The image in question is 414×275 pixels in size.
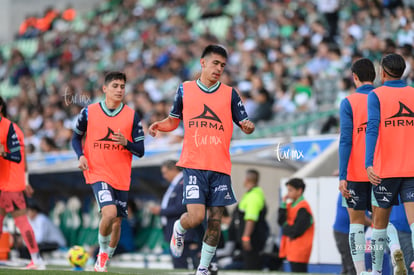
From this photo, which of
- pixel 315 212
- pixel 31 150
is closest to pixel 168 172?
pixel 315 212

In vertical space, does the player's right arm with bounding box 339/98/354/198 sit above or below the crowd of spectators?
below

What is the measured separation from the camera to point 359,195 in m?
8.68

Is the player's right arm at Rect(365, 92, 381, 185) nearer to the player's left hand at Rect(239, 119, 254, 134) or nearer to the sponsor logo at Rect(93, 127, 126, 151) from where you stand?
the player's left hand at Rect(239, 119, 254, 134)

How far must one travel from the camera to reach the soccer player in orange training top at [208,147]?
859cm

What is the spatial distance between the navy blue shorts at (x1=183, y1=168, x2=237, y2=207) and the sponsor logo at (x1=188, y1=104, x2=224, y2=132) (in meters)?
0.46

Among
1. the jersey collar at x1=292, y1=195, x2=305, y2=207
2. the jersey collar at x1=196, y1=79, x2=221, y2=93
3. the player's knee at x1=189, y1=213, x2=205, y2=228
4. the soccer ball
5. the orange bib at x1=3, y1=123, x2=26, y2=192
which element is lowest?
the soccer ball

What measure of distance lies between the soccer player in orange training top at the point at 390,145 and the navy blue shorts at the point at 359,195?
0.33 metres

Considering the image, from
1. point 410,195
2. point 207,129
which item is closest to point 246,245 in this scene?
point 207,129

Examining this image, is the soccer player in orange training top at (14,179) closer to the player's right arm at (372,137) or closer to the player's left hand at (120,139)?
the player's left hand at (120,139)

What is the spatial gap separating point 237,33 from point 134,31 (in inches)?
283

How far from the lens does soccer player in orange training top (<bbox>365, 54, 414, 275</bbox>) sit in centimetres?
806

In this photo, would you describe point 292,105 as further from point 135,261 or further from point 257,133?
point 135,261

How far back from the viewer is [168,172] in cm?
1312

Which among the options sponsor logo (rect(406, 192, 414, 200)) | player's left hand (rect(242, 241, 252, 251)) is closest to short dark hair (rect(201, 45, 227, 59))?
sponsor logo (rect(406, 192, 414, 200))
